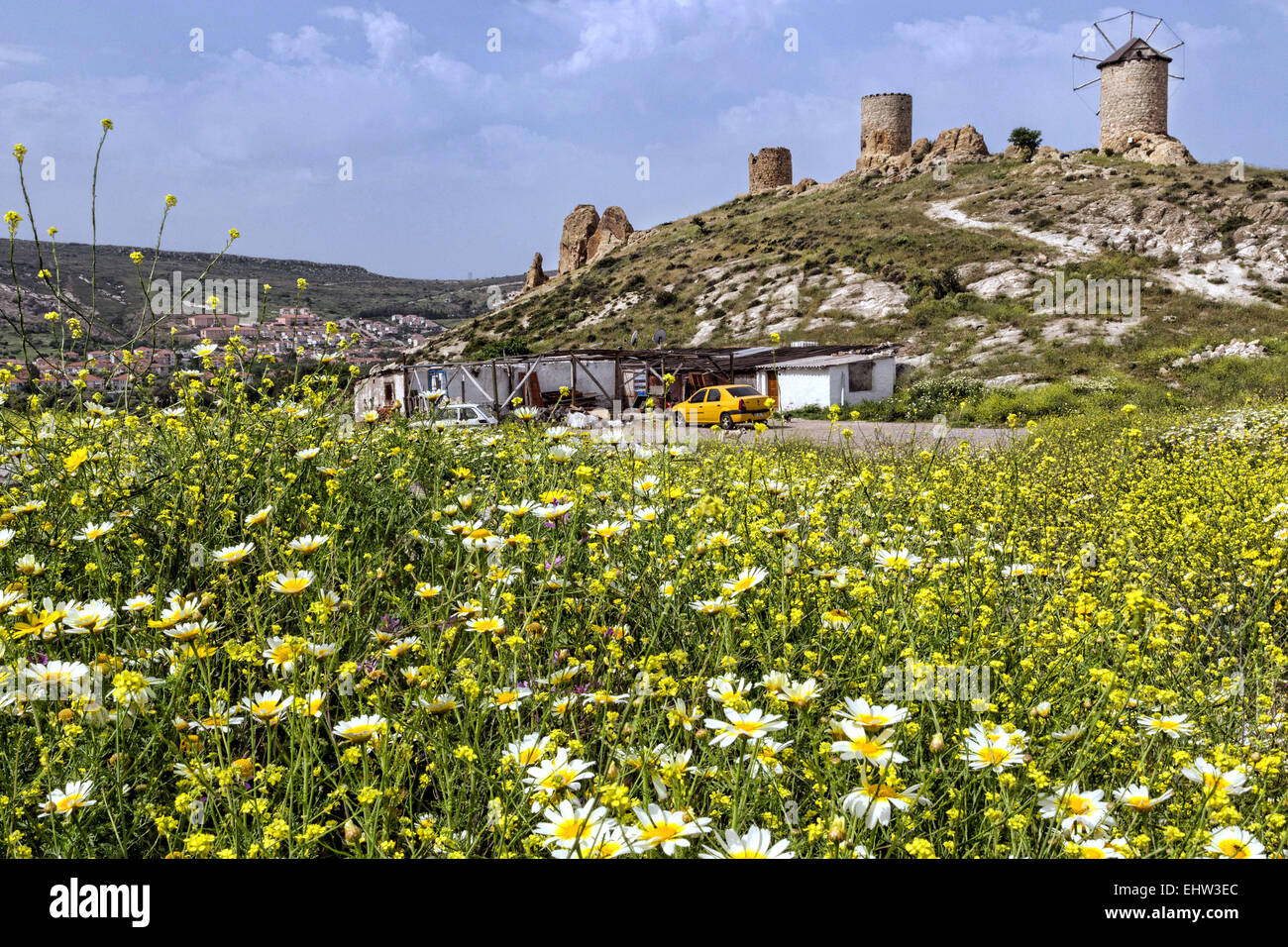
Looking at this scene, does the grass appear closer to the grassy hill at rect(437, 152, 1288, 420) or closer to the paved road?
the paved road

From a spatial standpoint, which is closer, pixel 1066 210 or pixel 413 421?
pixel 413 421

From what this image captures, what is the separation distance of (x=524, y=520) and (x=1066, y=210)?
57.2 metres

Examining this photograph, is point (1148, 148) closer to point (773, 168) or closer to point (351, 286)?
point (773, 168)

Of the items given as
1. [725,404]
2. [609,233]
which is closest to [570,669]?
[725,404]

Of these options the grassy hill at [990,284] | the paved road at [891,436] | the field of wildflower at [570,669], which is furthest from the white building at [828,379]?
the field of wildflower at [570,669]

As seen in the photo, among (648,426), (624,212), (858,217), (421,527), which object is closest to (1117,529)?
(648,426)

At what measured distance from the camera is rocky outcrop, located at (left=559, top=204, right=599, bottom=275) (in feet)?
269

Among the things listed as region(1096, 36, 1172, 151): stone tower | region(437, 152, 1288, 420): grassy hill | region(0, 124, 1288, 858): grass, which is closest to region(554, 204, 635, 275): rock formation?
region(437, 152, 1288, 420): grassy hill

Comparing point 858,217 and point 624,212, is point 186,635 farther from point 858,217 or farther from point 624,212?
point 624,212

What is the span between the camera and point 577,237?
82.6m

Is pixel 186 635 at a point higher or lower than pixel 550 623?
higher

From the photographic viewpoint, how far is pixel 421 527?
3.50m

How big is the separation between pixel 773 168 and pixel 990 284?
48.4 m

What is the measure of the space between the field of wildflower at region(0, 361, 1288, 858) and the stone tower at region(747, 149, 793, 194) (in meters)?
85.3
